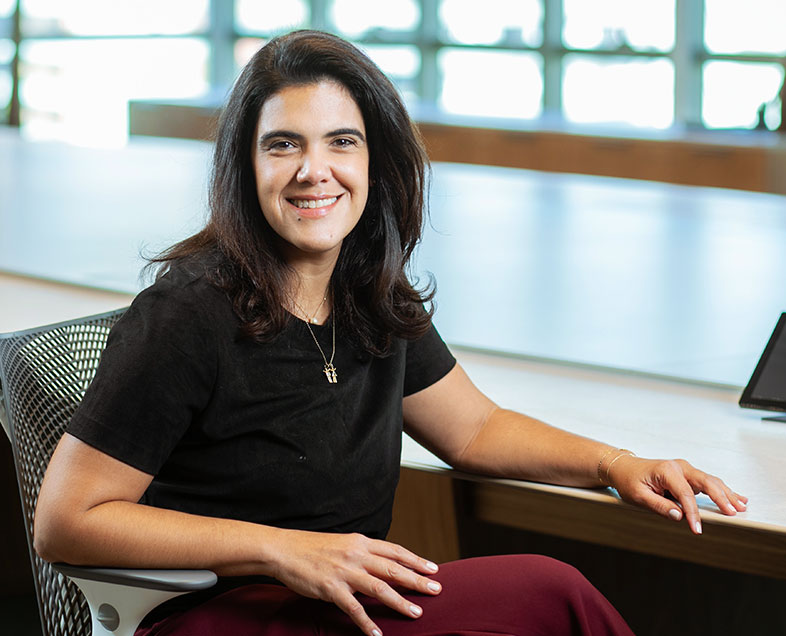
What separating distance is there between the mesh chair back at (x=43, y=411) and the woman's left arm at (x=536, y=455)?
1.47ft

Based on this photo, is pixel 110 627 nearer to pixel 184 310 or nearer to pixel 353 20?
pixel 184 310

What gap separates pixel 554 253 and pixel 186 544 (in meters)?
1.99

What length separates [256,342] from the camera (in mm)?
1364

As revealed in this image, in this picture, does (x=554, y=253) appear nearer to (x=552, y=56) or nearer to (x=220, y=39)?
(x=552, y=56)

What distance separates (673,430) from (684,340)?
1.97ft

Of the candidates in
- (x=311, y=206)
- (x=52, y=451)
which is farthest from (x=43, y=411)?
(x=311, y=206)

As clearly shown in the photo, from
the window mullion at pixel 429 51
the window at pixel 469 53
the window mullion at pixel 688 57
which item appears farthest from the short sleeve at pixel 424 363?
the window mullion at pixel 429 51

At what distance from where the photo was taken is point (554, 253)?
311cm

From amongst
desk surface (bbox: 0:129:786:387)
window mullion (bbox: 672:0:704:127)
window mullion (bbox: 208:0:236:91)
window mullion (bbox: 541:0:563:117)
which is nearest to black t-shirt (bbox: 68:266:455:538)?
desk surface (bbox: 0:129:786:387)

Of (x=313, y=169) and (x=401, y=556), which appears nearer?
(x=401, y=556)

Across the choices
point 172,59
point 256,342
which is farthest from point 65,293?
point 172,59

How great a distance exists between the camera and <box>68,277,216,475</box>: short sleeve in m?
1.25

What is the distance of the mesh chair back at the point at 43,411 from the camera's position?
4.82 feet

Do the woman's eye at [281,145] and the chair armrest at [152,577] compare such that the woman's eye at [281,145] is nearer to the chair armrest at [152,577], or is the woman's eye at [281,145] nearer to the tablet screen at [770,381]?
the chair armrest at [152,577]
